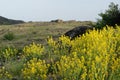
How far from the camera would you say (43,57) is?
13.2 m

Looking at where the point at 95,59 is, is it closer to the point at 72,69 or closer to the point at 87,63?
the point at 87,63

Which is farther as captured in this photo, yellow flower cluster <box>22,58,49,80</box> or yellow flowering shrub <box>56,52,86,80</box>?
yellow flower cluster <box>22,58,49,80</box>

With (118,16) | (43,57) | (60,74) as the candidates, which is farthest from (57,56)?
(118,16)

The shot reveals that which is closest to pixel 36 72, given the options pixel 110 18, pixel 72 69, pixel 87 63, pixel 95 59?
pixel 72 69

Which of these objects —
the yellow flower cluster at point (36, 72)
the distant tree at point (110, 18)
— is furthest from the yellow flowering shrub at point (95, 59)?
the distant tree at point (110, 18)

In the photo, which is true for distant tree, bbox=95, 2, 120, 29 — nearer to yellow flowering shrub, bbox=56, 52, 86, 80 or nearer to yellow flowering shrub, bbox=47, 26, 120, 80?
yellow flowering shrub, bbox=47, 26, 120, 80

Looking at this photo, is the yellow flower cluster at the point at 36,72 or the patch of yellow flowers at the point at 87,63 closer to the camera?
the patch of yellow flowers at the point at 87,63

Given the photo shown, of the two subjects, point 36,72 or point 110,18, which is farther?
point 110,18

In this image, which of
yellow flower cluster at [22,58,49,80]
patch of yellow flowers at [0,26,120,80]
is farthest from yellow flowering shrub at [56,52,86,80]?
yellow flower cluster at [22,58,49,80]

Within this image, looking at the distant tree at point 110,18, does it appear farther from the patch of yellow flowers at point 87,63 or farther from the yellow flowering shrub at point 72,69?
the yellow flowering shrub at point 72,69

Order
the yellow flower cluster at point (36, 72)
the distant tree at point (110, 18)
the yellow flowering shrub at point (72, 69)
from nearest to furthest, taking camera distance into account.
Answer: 1. the yellow flowering shrub at point (72, 69)
2. the yellow flower cluster at point (36, 72)
3. the distant tree at point (110, 18)

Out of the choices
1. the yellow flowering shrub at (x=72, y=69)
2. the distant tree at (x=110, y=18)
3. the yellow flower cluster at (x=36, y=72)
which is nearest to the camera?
the yellow flowering shrub at (x=72, y=69)

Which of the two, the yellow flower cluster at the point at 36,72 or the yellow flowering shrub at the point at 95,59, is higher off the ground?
the yellow flowering shrub at the point at 95,59

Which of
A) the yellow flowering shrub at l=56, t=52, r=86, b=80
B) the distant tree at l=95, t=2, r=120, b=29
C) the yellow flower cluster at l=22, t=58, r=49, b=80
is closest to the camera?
the yellow flowering shrub at l=56, t=52, r=86, b=80
